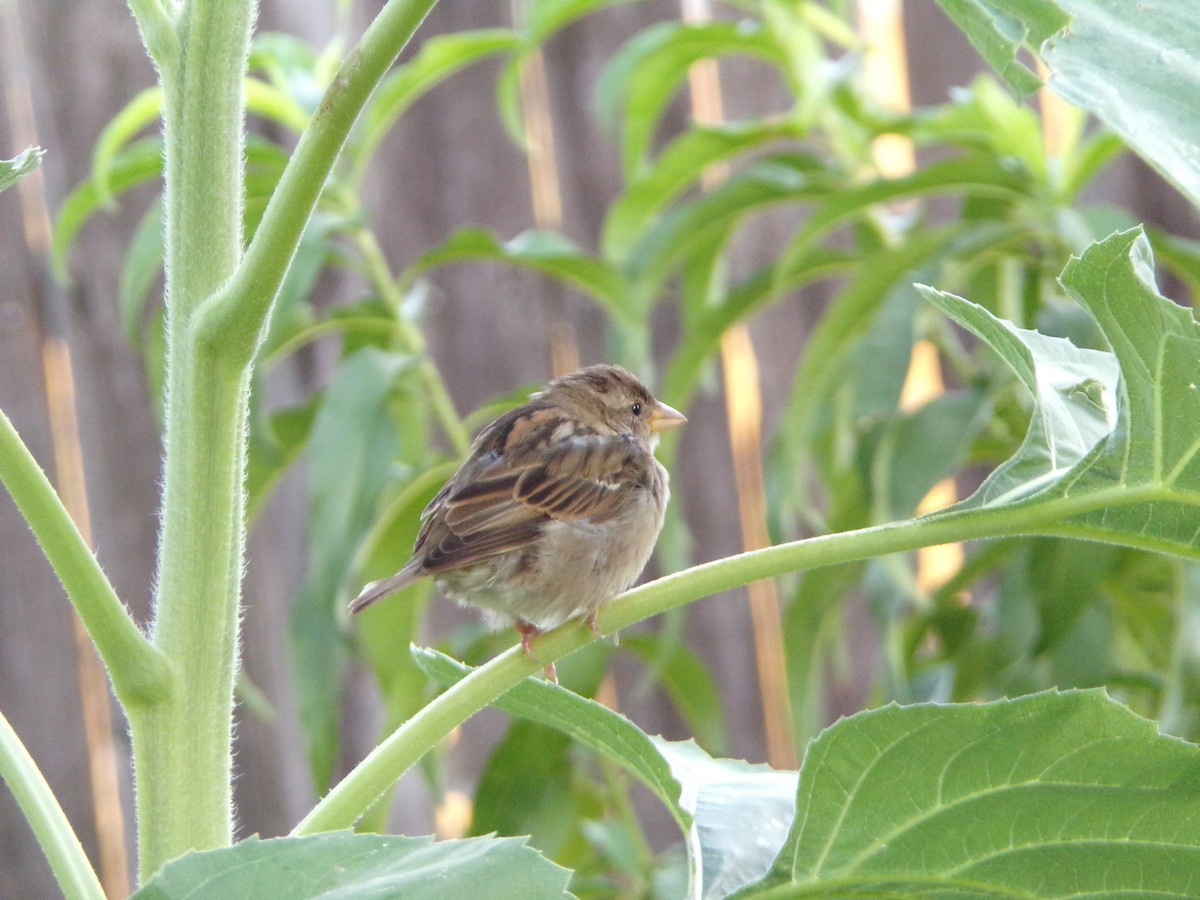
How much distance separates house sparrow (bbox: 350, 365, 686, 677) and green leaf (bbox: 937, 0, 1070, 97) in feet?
3.31

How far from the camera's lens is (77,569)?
728mm

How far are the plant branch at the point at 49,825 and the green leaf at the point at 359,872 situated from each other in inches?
4.7

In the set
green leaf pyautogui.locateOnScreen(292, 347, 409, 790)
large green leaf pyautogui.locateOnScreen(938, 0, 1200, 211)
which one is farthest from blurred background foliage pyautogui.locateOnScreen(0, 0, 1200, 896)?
A: large green leaf pyautogui.locateOnScreen(938, 0, 1200, 211)

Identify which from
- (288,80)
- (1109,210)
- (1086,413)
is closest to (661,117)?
(288,80)

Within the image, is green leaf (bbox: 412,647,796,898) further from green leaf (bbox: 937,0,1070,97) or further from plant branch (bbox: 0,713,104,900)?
green leaf (bbox: 937,0,1070,97)

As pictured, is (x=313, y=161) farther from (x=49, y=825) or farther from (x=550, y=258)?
(x=550, y=258)

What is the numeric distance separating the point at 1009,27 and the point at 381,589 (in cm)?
104

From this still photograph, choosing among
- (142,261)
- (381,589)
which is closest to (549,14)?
(142,261)

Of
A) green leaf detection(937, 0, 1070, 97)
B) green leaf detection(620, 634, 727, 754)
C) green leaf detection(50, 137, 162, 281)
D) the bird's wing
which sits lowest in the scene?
green leaf detection(620, 634, 727, 754)

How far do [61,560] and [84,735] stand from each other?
8.65 feet

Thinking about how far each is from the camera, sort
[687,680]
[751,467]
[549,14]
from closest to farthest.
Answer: [549,14] < [687,680] < [751,467]

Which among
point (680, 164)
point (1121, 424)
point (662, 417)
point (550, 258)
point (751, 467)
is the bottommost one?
point (751, 467)

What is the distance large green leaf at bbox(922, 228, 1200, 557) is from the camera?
0.72 metres

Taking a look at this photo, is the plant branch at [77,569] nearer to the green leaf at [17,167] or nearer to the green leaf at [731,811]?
the green leaf at [17,167]
